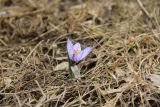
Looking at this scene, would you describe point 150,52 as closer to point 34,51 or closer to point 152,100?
point 152,100

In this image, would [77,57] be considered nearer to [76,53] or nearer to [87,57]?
[76,53]

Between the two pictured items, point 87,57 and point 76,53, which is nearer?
point 76,53

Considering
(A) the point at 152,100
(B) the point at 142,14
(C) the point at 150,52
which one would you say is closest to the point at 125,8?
(B) the point at 142,14

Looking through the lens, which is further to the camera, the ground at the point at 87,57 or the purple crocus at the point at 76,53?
the purple crocus at the point at 76,53

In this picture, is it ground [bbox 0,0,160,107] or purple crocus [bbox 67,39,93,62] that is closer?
ground [bbox 0,0,160,107]

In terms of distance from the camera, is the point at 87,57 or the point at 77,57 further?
the point at 87,57

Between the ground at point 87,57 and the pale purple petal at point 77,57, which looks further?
the pale purple petal at point 77,57

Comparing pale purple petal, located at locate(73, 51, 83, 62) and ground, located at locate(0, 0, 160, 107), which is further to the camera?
pale purple petal, located at locate(73, 51, 83, 62)

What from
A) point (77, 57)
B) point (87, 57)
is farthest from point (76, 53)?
point (87, 57)
